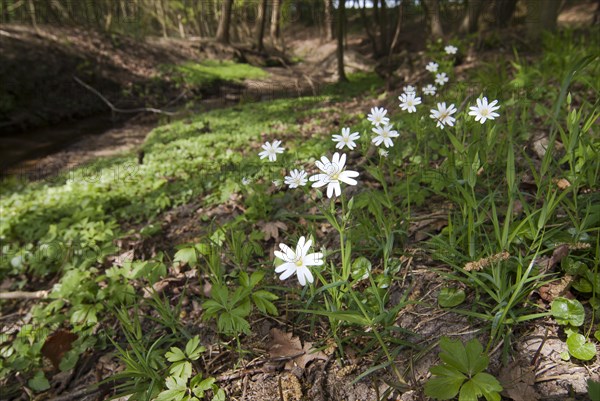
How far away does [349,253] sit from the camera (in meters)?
1.33

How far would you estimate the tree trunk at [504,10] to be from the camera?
8.76 meters

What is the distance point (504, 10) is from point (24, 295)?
11.1 metres

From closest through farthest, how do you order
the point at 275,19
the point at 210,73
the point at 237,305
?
the point at 237,305 → the point at 210,73 → the point at 275,19

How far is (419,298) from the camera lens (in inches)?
58.5

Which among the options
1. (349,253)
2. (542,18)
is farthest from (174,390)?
(542,18)

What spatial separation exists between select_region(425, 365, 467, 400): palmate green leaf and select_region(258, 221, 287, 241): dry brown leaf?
4.04 ft

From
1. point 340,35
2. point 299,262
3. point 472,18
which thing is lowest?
point 299,262

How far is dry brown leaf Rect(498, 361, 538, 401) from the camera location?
1.04 metres

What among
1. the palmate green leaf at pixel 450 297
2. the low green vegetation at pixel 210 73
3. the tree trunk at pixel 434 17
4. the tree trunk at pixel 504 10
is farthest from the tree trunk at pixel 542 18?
the low green vegetation at pixel 210 73

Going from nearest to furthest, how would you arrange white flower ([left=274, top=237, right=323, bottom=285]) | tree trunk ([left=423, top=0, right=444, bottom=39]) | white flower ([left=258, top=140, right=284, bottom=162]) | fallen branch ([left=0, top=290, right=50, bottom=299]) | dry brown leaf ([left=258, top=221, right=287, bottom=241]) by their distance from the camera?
white flower ([left=274, top=237, right=323, bottom=285])
white flower ([left=258, top=140, right=284, bottom=162])
dry brown leaf ([left=258, top=221, right=287, bottom=241])
fallen branch ([left=0, top=290, right=50, bottom=299])
tree trunk ([left=423, top=0, right=444, bottom=39])

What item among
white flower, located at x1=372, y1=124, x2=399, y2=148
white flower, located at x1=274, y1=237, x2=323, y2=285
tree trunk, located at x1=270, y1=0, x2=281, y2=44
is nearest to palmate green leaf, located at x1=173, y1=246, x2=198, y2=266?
white flower, located at x1=274, y1=237, x2=323, y2=285

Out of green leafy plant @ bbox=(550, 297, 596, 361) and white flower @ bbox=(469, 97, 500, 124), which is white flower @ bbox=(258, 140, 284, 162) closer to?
white flower @ bbox=(469, 97, 500, 124)

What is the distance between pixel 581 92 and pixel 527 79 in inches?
27.6

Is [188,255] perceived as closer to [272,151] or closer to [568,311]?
[272,151]
